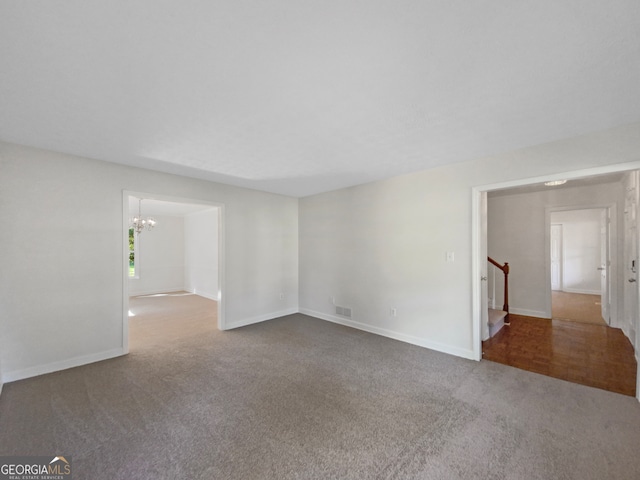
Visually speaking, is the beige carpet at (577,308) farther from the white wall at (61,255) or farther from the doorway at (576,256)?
the white wall at (61,255)

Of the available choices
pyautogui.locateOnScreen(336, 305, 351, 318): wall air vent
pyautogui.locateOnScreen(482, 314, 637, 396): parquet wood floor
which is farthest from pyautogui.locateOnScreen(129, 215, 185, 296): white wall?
pyautogui.locateOnScreen(482, 314, 637, 396): parquet wood floor

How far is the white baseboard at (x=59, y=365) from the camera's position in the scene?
2.77 metres

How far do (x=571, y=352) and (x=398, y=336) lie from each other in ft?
7.15

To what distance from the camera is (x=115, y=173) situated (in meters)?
3.45

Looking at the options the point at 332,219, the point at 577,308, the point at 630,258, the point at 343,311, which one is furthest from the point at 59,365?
the point at 577,308

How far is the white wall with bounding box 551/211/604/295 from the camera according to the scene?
24.4 feet

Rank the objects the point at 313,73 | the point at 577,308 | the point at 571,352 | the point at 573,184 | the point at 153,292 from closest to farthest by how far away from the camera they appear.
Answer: the point at 313,73, the point at 571,352, the point at 573,184, the point at 577,308, the point at 153,292

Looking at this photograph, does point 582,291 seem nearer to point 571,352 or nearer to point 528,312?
point 528,312

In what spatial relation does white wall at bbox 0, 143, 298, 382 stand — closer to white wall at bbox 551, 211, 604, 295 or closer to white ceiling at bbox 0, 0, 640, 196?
white ceiling at bbox 0, 0, 640, 196

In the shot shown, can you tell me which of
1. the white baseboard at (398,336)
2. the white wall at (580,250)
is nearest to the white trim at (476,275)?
the white baseboard at (398,336)

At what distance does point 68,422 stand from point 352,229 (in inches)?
159

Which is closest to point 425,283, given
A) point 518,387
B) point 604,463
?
point 518,387

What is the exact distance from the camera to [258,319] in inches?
197

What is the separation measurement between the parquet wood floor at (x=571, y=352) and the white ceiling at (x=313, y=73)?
255 cm
